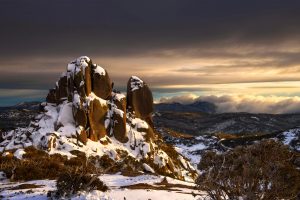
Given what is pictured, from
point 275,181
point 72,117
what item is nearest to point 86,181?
point 275,181

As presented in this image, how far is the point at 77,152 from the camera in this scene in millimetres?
94625

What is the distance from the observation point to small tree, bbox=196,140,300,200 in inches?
1106

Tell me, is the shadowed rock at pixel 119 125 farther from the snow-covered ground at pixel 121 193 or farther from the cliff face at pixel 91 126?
the snow-covered ground at pixel 121 193

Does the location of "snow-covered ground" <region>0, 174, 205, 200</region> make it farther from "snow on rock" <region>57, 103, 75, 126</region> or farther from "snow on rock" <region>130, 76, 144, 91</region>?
"snow on rock" <region>130, 76, 144, 91</region>

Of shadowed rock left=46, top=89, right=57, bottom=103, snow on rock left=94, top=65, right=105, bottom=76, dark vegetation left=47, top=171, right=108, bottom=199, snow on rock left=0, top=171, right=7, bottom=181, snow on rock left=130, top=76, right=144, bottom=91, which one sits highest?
snow on rock left=94, top=65, right=105, bottom=76

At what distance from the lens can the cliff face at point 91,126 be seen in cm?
10100

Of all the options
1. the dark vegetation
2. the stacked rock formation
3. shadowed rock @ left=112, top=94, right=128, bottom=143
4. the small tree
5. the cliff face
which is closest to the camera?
the small tree

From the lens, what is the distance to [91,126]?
109m

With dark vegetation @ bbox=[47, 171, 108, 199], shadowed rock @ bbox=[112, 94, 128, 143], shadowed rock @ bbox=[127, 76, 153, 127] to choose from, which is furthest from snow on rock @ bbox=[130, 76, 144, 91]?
dark vegetation @ bbox=[47, 171, 108, 199]

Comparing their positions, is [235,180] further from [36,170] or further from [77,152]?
[77,152]

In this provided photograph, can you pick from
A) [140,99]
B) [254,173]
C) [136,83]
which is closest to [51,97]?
[136,83]

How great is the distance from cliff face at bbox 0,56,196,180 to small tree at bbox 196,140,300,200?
65.9m

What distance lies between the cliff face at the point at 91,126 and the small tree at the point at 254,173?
65935mm

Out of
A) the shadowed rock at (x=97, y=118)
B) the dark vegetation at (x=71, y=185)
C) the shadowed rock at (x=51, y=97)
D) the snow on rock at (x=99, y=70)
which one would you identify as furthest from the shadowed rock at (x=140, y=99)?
the dark vegetation at (x=71, y=185)
